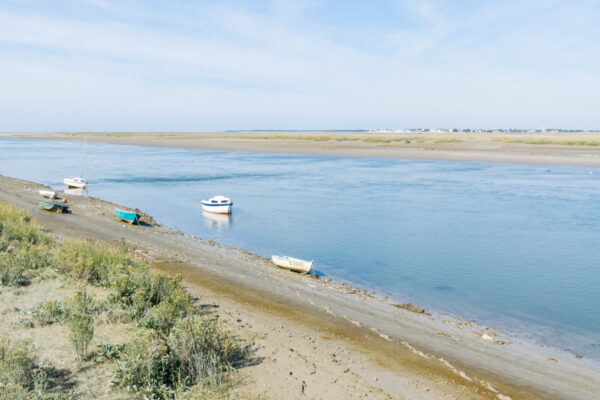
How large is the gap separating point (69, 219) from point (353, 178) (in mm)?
36220

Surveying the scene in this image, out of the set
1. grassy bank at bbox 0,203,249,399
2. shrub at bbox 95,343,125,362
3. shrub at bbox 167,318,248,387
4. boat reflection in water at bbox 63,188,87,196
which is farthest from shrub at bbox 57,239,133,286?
boat reflection in water at bbox 63,188,87,196

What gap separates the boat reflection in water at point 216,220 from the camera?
29.7 meters

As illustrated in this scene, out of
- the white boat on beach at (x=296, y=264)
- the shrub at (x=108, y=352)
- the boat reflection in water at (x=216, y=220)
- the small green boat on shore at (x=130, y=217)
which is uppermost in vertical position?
the shrub at (x=108, y=352)

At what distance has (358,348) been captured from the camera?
11180mm

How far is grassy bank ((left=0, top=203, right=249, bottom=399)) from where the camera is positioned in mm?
7605

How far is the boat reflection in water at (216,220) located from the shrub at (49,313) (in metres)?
18.6

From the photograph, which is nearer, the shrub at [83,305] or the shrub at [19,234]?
the shrub at [83,305]

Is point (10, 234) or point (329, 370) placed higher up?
point (10, 234)

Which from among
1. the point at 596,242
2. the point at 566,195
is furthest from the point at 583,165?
the point at 596,242

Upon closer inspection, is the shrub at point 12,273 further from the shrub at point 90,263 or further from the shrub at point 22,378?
the shrub at point 22,378

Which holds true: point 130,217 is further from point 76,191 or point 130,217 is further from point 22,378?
point 22,378

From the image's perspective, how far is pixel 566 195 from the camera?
132 ft

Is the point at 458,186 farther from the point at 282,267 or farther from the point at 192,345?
the point at 192,345

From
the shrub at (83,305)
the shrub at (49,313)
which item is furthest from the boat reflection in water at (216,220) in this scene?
the shrub at (49,313)
